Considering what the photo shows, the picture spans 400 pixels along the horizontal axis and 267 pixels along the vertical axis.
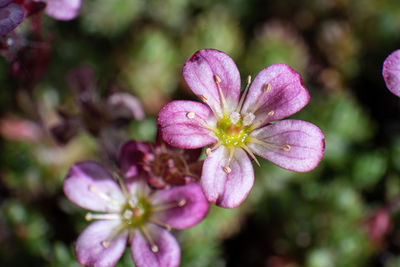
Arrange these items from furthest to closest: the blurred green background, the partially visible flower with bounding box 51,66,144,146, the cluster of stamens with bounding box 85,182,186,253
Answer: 1. the blurred green background
2. the partially visible flower with bounding box 51,66,144,146
3. the cluster of stamens with bounding box 85,182,186,253

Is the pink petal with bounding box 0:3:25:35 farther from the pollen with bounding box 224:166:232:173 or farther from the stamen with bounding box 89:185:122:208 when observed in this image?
the pollen with bounding box 224:166:232:173

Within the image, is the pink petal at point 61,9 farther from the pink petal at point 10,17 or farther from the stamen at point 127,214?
the stamen at point 127,214

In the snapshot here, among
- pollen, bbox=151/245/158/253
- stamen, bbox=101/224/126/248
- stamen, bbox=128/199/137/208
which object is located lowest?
stamen, bbox=101/224/126/248

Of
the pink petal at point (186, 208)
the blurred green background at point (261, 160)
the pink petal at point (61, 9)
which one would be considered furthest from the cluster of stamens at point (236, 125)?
the blurred green background at point (261, 160)

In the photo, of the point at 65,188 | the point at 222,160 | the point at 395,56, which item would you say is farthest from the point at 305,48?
the point at 65,188

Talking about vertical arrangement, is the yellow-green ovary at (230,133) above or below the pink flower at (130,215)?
above

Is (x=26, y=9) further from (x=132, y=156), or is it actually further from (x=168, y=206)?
(x=168, y=206)

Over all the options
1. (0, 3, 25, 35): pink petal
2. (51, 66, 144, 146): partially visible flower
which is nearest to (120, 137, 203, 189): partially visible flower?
(51, 66, 144, 146): partially visible flower
